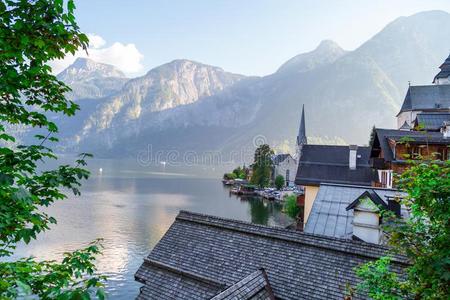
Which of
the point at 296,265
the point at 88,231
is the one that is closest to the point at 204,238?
the point at 296,265

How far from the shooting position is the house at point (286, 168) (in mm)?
→ 111375

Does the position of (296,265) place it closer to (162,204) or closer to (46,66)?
(46,66)

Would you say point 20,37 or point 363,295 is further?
point 363,295

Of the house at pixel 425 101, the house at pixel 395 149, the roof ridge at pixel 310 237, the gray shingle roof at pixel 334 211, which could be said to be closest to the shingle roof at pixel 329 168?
the house at pixel 395 149

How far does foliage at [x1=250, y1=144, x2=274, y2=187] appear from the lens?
9866cm

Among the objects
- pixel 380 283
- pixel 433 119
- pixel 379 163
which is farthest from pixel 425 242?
pixel 433 119

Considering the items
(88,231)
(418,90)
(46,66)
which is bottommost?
(88,231)

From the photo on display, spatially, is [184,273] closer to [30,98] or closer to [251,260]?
[251,260]

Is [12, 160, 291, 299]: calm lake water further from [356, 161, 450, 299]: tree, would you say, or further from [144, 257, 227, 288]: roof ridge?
[356, 161, 450, 299]: tree

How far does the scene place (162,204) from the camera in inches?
2867

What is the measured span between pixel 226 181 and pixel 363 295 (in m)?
119

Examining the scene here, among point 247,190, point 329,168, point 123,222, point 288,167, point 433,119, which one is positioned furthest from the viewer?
point 288,167

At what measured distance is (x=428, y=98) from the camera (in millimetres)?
65375

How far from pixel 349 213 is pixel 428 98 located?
2356 inches
